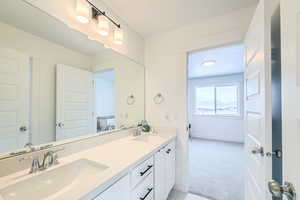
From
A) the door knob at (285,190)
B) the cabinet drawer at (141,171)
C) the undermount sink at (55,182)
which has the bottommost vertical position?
the cabinet drawer at (141,171)

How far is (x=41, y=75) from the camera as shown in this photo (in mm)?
1093

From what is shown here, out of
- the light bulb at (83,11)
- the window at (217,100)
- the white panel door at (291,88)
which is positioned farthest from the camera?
the window at (217,100)

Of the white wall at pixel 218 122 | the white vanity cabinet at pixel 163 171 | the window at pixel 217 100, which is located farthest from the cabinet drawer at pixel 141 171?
Answer: the window at pixel 217 100

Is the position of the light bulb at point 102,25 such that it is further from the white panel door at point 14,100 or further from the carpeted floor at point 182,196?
the carpeted floor at point 182,196

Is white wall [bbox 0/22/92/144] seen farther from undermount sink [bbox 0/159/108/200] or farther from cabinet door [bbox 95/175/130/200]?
cabinet door [bbox 95/175/130/200]

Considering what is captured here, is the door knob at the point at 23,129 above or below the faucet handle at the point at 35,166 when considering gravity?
above

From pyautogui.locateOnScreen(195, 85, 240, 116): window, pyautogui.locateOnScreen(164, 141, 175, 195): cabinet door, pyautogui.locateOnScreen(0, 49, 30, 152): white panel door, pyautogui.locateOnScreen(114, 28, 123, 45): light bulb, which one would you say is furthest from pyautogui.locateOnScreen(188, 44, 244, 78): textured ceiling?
pyautogui.locateOnScreen(0, 49, 30, 152): white panel door

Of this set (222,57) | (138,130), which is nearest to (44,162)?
(138,130)

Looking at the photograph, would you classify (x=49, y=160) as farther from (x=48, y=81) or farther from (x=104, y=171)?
(x=48, y=81)

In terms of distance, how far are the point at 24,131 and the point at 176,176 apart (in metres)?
1.94

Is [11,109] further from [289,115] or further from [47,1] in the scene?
[289,115]

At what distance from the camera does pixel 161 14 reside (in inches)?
68.7

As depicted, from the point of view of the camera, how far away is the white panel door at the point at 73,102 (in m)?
1.22

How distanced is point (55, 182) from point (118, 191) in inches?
16.8
